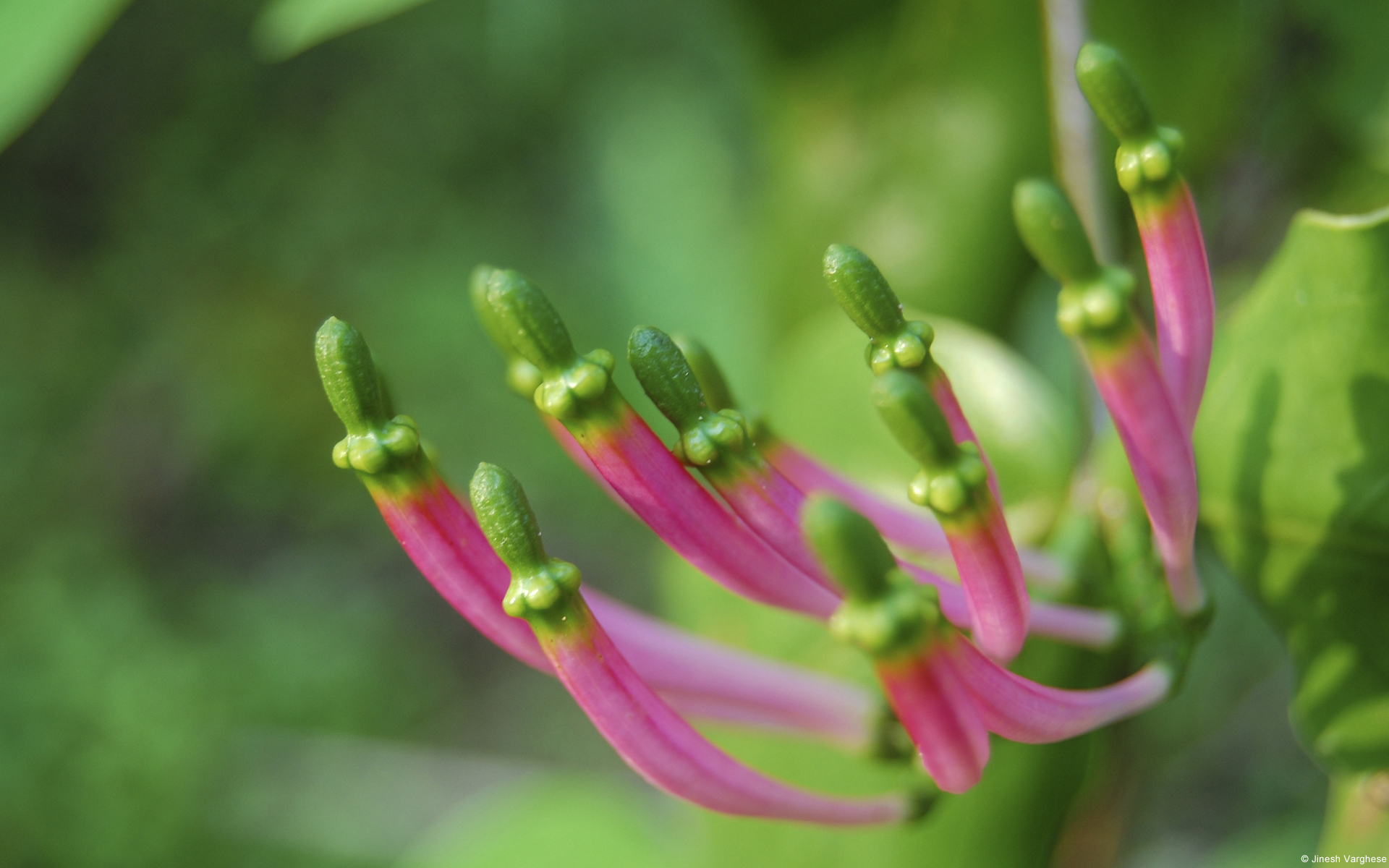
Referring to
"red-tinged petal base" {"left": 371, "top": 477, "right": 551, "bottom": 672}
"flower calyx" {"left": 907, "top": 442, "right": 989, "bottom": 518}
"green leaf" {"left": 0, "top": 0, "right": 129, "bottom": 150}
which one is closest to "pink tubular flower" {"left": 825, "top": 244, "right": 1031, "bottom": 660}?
"flower calyx" {"left": 907, "top": 442, "right": 989, "bottom": 518}

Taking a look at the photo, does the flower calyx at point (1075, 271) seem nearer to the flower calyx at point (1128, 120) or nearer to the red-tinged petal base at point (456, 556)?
the flower calyx at point (1128, 120)

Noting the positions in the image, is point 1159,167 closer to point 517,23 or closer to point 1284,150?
point 1284,150

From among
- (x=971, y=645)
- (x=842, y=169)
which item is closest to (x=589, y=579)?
(x=842, y=169)

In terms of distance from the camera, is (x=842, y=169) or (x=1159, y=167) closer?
(x=1159, y=167)

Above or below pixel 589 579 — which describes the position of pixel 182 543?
above

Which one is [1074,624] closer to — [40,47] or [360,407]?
[360,407]

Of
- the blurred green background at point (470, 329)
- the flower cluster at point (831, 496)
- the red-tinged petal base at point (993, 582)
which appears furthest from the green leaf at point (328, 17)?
the red-tinged petal base at point (993, 582)

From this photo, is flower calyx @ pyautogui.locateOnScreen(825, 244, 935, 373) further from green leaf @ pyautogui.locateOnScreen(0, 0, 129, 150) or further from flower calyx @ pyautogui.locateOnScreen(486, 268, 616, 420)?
green leaf @ pyautogui.locateOnScreen(0, 0, 129, 150)
